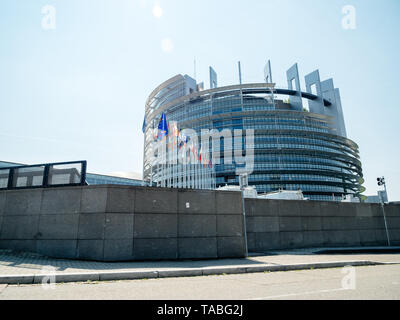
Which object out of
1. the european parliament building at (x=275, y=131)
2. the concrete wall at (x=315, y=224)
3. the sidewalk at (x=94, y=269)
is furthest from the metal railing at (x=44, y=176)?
the european parliament building at (x=275, y=131)

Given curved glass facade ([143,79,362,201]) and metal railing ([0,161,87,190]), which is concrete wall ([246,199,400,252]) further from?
curved glass facade ([143,79,362,201])

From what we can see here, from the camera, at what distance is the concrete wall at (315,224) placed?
14.8m

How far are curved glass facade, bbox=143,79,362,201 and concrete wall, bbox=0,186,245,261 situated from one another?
64883 millimetres

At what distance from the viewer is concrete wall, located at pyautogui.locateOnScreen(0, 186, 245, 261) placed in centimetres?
985

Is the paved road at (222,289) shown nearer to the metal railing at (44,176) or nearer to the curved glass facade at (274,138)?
the metal railing at (44,176)

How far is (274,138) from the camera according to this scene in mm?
83750

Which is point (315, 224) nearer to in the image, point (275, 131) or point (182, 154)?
point (182, 154)

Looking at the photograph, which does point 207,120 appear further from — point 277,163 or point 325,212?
point 325,212

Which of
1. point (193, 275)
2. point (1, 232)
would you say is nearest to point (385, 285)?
point (193, 275)

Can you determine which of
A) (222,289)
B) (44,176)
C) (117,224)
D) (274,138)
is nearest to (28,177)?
(44,176)

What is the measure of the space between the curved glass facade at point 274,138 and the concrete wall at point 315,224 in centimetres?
5803

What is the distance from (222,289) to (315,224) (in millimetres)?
12824
